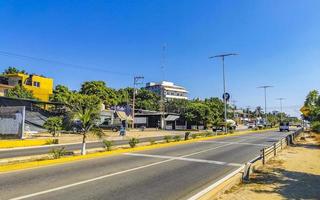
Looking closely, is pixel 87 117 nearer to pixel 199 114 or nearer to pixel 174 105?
pixel 199 114

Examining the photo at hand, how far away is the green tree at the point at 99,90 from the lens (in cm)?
7244

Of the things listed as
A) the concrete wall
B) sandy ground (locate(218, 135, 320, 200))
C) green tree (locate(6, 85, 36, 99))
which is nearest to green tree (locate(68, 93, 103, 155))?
sandy ground (locate(218, 135, 320, 200))

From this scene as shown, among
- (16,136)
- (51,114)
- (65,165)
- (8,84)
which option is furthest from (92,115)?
(8,84)

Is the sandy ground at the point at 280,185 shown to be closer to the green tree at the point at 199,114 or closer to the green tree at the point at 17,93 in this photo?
the green tree at the point at 199,114

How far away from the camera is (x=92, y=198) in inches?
312

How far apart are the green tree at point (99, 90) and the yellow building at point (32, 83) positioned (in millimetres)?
8364

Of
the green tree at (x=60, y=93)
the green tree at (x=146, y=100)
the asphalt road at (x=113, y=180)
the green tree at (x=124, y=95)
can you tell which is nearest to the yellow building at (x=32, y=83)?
the green tree at (x=60, y=93)

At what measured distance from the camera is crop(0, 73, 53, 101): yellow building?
67625 millimetres

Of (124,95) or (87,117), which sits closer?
(87,117)

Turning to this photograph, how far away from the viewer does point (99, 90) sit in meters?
72.8

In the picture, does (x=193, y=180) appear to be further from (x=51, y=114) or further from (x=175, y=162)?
(x=51, y=114)

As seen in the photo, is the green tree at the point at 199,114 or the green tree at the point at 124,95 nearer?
the green tree at the point at 199,114

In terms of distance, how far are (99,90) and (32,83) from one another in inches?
612

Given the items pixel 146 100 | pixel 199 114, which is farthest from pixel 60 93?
pixel 146 100
